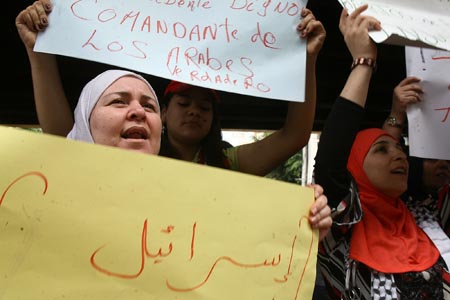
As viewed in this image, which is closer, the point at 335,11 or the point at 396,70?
the point at 335,11

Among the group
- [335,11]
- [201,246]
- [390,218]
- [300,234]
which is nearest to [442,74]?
[390,218]

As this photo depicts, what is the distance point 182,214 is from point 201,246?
0.07m

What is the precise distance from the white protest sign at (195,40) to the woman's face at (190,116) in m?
0.31

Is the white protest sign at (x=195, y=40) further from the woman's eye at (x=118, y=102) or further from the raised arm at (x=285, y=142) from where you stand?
the raised arm at (x=285, y=142)

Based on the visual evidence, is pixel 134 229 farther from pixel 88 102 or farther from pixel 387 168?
pixel 387 168

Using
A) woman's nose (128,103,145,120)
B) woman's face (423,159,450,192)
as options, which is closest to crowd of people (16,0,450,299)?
woman's nose (128,103,145,120)

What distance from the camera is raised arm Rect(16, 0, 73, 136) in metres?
1.06

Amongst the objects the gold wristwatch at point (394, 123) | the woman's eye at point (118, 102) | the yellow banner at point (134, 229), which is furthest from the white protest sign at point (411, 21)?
the woman's eye at point (118, 102)

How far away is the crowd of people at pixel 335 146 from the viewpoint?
1013 millimetres

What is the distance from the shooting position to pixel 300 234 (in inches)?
36.8

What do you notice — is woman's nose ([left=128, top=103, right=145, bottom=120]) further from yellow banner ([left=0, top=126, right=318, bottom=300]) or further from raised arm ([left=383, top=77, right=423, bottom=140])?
raised arm ([left=383, top=77, right=423, bottom=140])

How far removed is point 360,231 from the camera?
51.4 inches

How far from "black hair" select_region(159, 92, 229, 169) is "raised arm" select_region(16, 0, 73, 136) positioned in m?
0.32

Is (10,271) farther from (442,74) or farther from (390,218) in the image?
(442,74)
